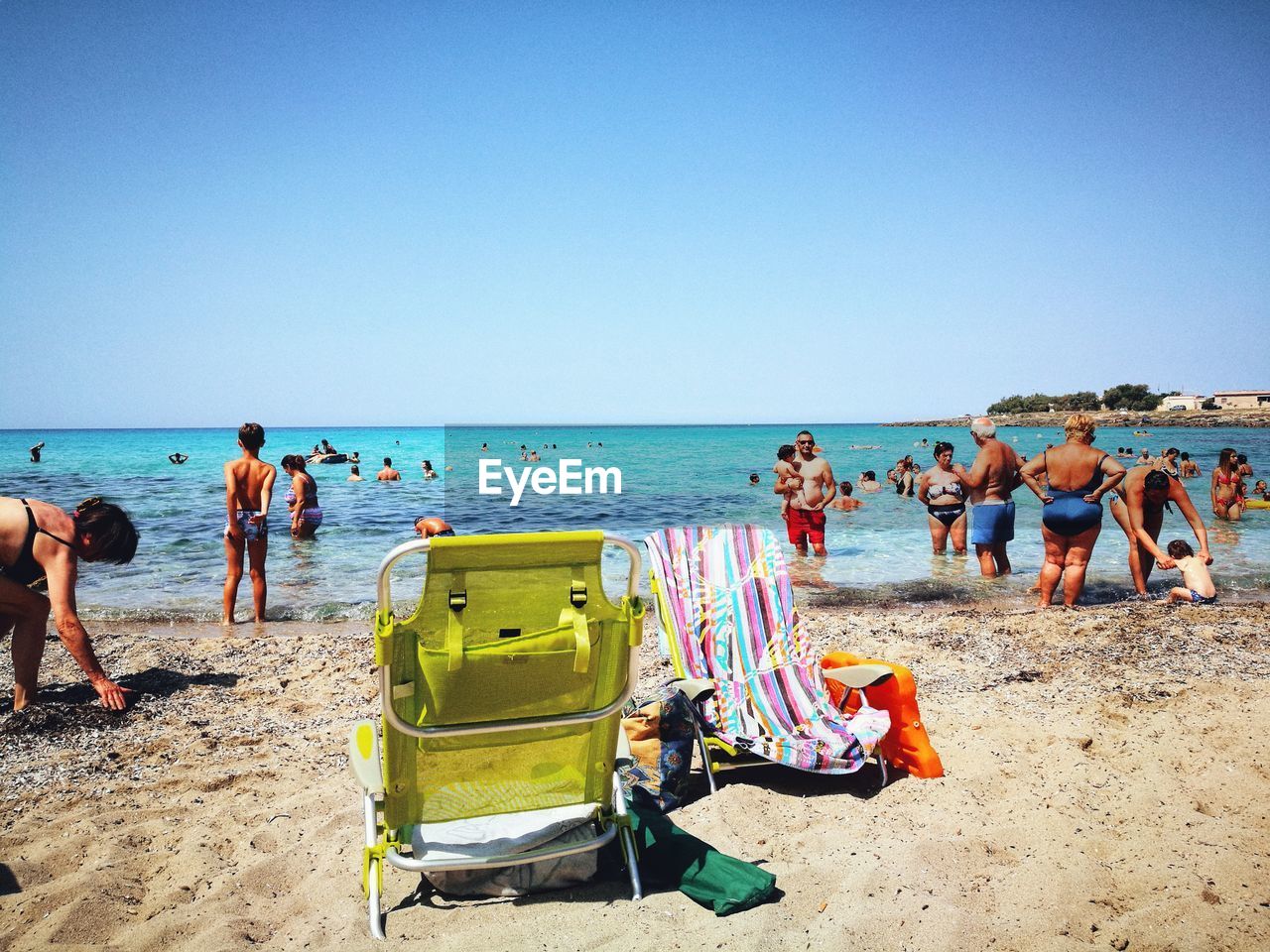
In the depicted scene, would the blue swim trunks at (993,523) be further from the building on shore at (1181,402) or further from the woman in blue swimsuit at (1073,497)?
the building on shore at (1181,402)

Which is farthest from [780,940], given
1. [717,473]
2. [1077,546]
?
[717,473]

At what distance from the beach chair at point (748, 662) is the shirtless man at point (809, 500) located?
6529 mm

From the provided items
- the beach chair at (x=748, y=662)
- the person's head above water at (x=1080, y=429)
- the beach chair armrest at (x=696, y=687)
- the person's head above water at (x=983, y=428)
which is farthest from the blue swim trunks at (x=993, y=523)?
the beach chair armrest at (x=696, y=687)

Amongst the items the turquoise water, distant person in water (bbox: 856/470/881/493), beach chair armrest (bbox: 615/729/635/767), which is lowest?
the turquoise water

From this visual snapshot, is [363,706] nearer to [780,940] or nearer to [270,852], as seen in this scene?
[270,852]

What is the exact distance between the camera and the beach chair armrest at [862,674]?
3.95 m

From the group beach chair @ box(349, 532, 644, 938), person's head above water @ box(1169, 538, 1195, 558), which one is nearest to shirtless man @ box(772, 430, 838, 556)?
person's head above water @ box(1169, 538, 1195, 558)

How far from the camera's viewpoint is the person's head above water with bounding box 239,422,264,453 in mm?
7062

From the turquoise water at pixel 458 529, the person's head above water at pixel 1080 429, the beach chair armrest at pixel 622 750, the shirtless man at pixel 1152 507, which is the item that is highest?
the person's head above water at pixel 1080 429

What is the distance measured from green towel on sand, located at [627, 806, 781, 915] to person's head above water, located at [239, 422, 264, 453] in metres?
5.50

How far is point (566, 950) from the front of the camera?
2551 millimetres

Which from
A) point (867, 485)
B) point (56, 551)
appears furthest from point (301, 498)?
point (867, 485)

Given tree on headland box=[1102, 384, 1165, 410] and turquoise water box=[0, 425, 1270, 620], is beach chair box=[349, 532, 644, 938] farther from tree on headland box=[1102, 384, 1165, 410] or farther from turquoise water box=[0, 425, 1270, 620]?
tree on headland box=[1102, 384, 1165, 410]

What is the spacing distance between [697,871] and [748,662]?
1614mm
